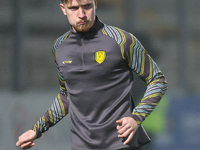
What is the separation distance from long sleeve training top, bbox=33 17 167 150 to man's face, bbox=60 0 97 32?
60 mm

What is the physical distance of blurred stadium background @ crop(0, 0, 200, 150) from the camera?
4441mm

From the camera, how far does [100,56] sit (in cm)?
257

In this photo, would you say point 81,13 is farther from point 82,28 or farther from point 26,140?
point 26,140

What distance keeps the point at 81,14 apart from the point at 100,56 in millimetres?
278

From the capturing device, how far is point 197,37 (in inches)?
176

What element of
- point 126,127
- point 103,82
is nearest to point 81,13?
point 103,82

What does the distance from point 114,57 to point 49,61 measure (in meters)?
2.09

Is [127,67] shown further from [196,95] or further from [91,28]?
[196,95]

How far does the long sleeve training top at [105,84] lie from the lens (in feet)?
8.30

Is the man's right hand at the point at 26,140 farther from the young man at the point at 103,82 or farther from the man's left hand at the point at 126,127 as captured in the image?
the man's left hand at the point at 126,127

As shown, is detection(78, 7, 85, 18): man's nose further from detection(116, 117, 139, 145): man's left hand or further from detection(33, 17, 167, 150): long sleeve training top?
detection(116, 117, 139, 145): man's left hand

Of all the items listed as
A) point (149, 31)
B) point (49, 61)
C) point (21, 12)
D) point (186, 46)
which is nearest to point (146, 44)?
point (149, 31)

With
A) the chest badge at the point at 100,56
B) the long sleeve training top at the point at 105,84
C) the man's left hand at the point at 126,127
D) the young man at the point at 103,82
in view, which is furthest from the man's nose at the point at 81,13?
the man's left hand at the point at 126,127

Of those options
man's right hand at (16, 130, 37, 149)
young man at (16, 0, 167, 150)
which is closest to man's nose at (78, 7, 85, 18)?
young man at (16, 0, 167, 150)
